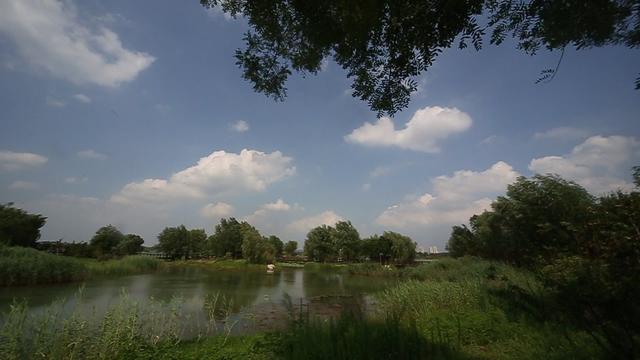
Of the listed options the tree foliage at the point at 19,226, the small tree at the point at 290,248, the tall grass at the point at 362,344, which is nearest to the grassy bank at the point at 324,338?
the tall grass at the point at 362,344

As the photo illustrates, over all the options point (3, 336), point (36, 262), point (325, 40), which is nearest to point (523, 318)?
point (325, 40)

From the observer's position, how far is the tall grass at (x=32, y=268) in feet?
79.4

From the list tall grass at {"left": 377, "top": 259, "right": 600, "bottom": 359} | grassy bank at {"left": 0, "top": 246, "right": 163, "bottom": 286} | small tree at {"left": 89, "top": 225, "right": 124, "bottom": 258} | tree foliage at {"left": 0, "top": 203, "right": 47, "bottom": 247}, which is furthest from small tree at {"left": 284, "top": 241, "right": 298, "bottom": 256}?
tall grass at {"left": 377, "top": 259, "right": 600, "bottom": 359}

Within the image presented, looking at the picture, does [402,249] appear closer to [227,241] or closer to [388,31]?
[227,241]

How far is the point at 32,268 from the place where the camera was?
25.4 meters

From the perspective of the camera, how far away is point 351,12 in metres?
4.17

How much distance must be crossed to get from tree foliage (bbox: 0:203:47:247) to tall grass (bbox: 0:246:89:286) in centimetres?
1938

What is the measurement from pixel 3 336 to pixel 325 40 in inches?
345

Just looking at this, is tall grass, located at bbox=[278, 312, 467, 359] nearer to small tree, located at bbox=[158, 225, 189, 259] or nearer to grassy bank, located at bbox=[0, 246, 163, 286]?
grassy bank, located at bbox=[0, 246, 163, 286]

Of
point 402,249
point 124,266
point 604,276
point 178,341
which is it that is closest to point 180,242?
point 124,266

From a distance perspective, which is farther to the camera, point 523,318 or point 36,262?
point 36,262

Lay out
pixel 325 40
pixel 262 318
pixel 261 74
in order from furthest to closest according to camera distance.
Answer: pixel 262 318 < pixel 261 74 < pixel 325 40

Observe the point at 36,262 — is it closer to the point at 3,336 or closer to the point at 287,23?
the point at 3,336

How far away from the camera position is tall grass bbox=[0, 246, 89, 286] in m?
24.2
